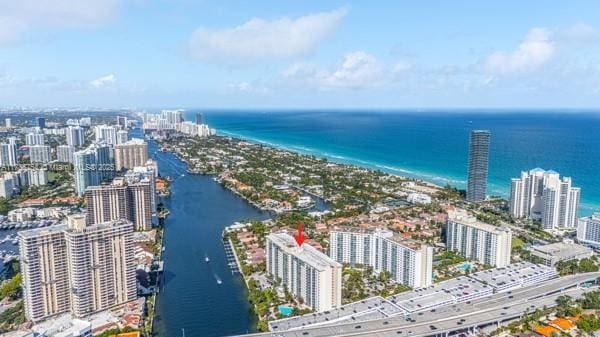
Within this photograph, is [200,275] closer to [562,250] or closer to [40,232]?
[40,232]

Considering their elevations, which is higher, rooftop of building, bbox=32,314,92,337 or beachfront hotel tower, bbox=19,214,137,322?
beachfront hotel tower, bbox=19,214,137,322

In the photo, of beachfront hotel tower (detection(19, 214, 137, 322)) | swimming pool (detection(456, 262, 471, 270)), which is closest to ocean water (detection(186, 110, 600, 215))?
swimming pool (detection(456, 262, 471, 270))

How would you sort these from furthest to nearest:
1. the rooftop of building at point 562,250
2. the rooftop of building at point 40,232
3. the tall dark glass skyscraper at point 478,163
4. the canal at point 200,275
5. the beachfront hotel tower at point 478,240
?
the tall dark glass skyscraper at point 478,163 < the rooftop of building at point 562,250 < the beachfront hotel tower at point 478,240 < the canal at point 200,275 < the rooftop of building at point 40,232

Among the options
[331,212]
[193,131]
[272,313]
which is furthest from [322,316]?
[193,131]

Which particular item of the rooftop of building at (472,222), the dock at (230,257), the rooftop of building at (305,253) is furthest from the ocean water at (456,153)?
the dock at (230,257)

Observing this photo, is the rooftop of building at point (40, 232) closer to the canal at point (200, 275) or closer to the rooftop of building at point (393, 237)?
the canal at point (200, 275)

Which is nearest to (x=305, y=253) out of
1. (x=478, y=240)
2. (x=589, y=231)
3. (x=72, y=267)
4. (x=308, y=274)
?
(x=308, y=274)

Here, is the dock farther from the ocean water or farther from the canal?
the ocean water
